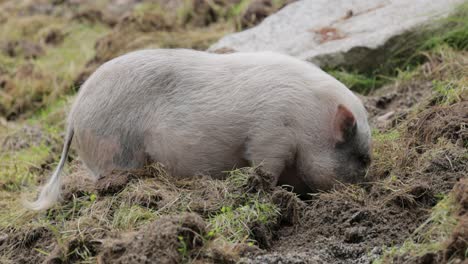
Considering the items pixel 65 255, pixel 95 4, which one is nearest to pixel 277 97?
pixel 65 255

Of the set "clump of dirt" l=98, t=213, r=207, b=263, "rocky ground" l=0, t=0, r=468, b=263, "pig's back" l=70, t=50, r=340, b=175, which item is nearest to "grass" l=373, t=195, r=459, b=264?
"rocky ground" l=0, t=0, r=468, b=263

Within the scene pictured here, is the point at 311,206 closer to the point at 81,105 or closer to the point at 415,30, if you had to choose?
the point at 81,105

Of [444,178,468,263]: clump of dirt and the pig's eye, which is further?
the pig's eye

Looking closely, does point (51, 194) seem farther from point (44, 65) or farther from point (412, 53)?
point (44, 65)

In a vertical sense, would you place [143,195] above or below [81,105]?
below

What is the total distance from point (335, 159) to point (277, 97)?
0.52m

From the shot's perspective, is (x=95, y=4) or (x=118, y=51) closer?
(x=118, y=51)

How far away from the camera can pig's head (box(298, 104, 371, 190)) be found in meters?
5.07

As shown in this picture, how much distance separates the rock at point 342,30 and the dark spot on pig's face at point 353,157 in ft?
7.75

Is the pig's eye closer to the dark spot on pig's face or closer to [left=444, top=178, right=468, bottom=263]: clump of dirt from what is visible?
the dark spot on pig's face

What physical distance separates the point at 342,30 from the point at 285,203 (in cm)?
331

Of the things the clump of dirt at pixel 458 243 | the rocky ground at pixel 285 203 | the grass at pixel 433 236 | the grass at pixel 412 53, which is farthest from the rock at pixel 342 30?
the clump of dirt at pixel 458 243

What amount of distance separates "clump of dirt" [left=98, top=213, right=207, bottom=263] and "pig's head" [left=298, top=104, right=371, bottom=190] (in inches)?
48.0

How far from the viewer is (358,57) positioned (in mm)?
7516
